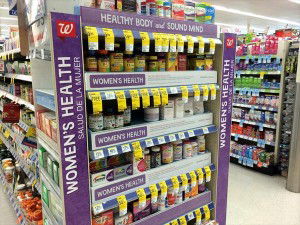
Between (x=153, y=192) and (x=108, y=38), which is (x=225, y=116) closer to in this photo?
(x=153, y=192)

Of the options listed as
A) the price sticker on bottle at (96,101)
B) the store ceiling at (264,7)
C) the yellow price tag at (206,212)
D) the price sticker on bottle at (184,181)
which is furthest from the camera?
the store ceiling at (264,7)

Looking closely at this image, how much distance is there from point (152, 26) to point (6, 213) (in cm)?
325

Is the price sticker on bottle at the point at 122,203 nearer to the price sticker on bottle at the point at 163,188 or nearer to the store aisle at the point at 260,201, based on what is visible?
the price sticker on bottle at the point at 163,188

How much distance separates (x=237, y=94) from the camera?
508 cm

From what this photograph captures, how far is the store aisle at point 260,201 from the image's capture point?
125 inches

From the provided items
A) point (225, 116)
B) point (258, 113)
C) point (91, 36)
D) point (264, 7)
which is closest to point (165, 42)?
point (91, 36)

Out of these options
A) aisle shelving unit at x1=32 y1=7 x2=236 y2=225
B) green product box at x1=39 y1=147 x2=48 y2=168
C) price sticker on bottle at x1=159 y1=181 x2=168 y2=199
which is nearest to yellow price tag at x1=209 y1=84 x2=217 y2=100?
aisle shelving unit at x1=32 y1=7 x2=236 y2=225

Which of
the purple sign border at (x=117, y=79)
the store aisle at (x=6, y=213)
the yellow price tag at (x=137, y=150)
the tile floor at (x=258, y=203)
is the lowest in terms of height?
the store aisle at (x=6, y=213)

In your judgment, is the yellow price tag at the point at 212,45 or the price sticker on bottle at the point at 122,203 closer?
the price sticker on bottle at the point at 122,203

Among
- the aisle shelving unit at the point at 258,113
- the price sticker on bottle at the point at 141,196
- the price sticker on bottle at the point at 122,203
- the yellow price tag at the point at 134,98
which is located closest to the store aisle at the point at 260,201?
the aisle shelving unit at the point at 258,113

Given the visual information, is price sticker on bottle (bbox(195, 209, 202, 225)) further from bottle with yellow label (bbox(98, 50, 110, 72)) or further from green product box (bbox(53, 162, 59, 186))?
bottle with yellow label (bbox(98, 50, 110, 72))

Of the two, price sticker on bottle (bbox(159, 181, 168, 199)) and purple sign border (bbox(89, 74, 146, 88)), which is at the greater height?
purple sign border (bbox(89, 74, 146, 88))

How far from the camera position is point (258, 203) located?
11.7 ft

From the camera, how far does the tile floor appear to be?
3172mm
